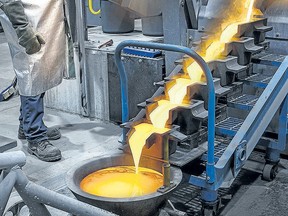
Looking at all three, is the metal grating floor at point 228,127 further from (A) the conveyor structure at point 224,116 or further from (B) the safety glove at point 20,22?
(B) the safety glove at point 20,22

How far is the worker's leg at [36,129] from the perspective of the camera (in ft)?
11.9

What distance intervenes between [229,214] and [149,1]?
170cm

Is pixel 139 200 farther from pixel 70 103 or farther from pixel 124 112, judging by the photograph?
pixel 70 103

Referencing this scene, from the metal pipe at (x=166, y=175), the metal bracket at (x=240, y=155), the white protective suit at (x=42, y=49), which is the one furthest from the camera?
the white protective suit at (x=42, y=49)

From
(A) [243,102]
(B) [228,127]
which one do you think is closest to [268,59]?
(A) [243,102]

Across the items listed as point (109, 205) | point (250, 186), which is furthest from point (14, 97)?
point (109, 205)

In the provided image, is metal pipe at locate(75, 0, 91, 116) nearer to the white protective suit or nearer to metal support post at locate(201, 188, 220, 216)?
the white protective suit

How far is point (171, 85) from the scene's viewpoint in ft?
9.59

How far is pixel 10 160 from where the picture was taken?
5.91 ft

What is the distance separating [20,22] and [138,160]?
1.34 meters

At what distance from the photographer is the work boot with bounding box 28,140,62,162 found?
3660 mm

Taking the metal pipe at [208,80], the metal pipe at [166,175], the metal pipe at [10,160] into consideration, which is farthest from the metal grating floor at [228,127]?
the metal pipe at [10,160]

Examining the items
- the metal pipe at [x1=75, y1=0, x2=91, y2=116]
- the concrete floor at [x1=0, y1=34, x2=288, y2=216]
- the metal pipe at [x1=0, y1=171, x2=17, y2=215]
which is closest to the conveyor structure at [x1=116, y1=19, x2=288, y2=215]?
the concrete floor at [x1=0, y1=34, x2=288, y2=216]

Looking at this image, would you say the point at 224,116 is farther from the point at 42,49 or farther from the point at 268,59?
the point at 42,49
